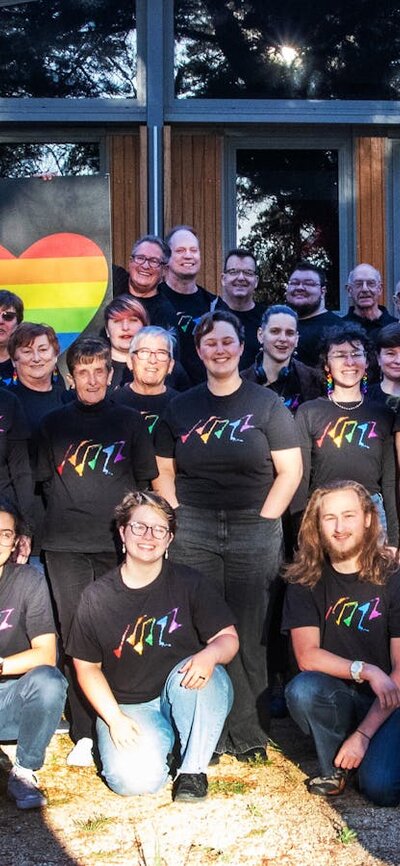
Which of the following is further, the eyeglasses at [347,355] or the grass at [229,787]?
the eyeglasses at [347,355]

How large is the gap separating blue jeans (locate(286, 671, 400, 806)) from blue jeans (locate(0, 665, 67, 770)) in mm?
901

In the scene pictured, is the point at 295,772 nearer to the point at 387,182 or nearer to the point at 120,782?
the point at 120,782

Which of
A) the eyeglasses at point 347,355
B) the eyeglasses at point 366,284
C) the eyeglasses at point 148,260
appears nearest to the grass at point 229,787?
the eyeglasses at point 347,355

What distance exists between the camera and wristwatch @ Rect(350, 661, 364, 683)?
14.6 ft

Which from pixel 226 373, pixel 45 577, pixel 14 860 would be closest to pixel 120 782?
pixel 14 860

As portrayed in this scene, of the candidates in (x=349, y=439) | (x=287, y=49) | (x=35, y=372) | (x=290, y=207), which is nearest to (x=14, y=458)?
(x=35, y=372)

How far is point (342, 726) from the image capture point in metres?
4.50

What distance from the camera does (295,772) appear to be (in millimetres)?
4656

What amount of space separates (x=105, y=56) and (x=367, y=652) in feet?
18.8

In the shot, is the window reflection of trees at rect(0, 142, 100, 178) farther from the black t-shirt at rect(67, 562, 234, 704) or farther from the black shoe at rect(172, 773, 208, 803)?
the black shoe at rect(172, 773, 208, 803)

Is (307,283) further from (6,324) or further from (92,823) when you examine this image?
(92,823)

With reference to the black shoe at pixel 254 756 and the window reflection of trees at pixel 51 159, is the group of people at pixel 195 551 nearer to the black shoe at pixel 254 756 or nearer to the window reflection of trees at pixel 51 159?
the black shoe at pixel 254 756

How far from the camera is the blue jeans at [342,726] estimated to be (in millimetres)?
4281

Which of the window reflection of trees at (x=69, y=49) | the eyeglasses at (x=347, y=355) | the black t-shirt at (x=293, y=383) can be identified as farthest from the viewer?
the window reflection of trees at (x=69, y=49)
